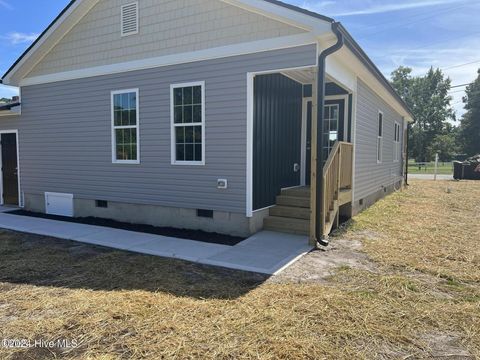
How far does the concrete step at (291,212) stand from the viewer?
6.81 meters

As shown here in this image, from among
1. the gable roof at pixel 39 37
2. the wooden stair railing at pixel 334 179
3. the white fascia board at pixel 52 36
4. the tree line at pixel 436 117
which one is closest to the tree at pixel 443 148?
the tree line at pixel 436 117

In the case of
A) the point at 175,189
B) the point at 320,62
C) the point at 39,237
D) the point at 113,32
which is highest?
the point at 113,32

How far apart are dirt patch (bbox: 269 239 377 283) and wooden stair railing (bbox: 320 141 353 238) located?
18.5 inches

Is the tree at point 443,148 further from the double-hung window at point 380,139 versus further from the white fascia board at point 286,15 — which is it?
the white fascia board at point 286,15

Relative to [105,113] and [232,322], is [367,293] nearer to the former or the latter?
[232,322]

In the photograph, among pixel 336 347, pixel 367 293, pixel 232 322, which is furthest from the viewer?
pixel 367 293

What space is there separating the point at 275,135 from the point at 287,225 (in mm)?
1946

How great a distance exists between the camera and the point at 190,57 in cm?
684

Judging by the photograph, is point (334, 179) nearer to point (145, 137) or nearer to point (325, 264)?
point (325, 264)

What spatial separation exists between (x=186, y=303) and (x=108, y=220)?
529cm

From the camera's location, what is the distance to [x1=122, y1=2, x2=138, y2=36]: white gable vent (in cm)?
752

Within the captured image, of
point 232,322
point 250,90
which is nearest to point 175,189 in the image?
point 250,90

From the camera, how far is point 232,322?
3186mm

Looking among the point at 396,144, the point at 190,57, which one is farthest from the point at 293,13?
the point at 396,144
